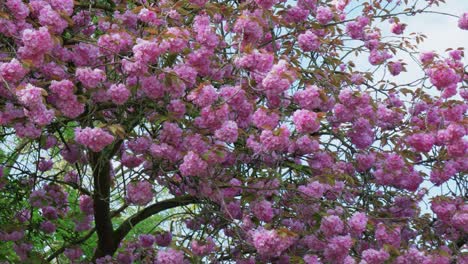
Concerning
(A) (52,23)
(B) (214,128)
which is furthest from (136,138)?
(A) (52,23)

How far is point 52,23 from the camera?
4.43m

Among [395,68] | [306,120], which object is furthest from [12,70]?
[395,68]

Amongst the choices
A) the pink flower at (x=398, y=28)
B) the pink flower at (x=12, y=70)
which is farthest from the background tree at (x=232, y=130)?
the pink flower at (x=398, y=28)

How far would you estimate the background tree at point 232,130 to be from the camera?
4367 millimetres

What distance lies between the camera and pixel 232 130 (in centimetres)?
434

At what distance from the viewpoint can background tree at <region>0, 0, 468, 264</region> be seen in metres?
4.37

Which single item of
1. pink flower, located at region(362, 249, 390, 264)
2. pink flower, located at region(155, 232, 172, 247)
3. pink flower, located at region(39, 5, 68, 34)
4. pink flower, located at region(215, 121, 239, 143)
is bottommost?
pink flower, located at region(362, 249, 390, 264)

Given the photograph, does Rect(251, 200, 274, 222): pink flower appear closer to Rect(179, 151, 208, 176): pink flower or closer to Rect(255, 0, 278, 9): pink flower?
Rect(179, 151, 208, 176): pink flower

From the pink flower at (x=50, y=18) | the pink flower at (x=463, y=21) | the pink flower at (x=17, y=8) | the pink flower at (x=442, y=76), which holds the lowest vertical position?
the pink flower at (x=50, y=18)

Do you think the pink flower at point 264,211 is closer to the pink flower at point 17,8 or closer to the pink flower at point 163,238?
the pink flower at point 163,238

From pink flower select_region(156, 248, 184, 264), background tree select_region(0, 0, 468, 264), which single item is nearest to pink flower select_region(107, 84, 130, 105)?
background tree select_region(0, 0, 468, 264)

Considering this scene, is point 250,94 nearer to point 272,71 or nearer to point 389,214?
point 272,71

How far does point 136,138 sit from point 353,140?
185 centimetres

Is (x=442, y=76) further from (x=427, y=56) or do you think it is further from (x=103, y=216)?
(x=103, y=216)
